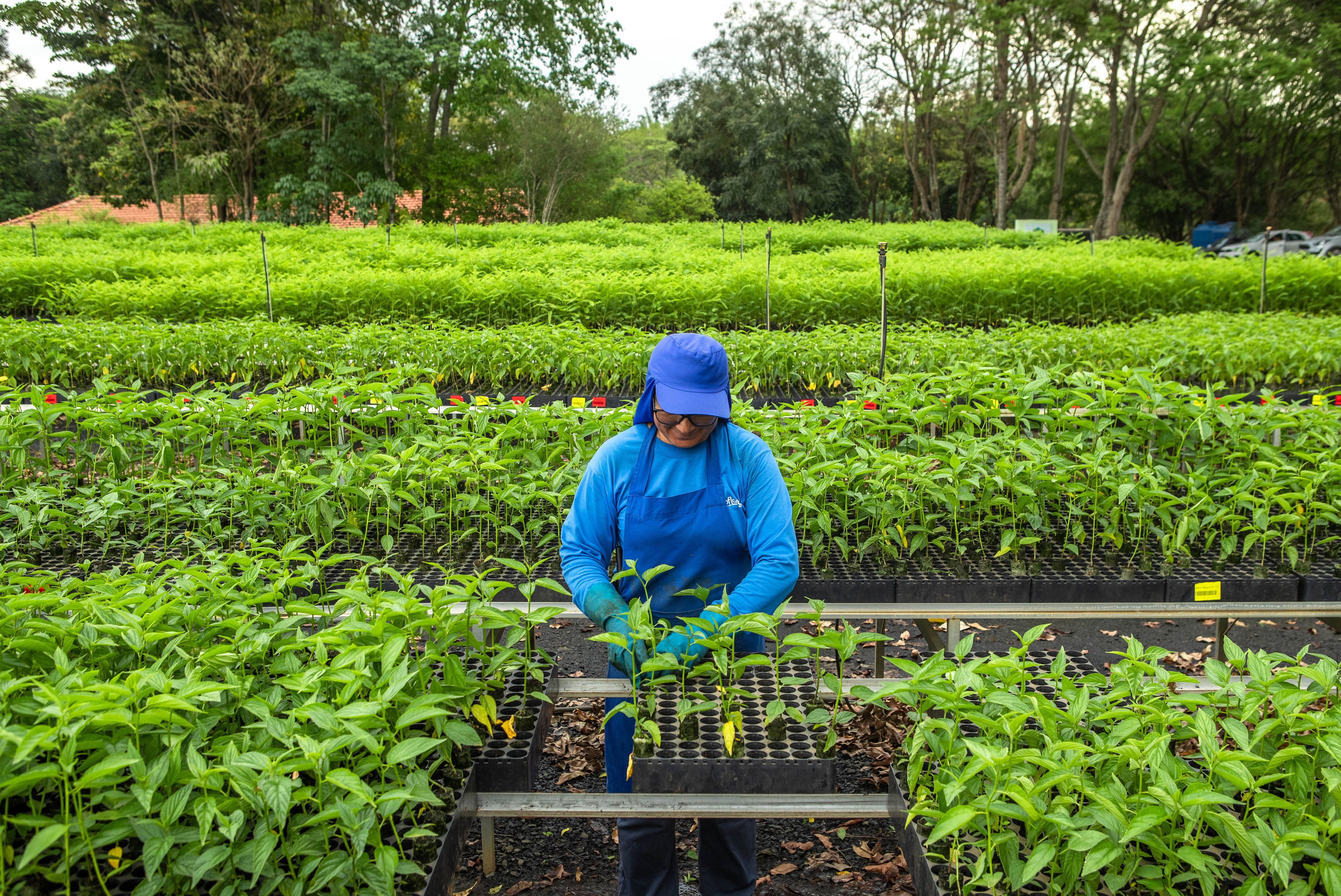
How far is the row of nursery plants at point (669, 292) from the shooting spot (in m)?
8.09

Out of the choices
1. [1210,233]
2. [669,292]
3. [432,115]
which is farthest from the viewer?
[1210,233]

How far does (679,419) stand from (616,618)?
0.49 metres

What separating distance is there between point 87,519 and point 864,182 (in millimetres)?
41256

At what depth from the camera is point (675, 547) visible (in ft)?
7.55

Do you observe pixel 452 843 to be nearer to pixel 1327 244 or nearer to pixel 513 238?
pixel 513 238

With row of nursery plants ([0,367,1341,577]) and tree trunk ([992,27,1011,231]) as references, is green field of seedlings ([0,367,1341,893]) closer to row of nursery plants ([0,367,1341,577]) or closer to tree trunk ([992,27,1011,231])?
row of nursery plants ([0,367,1341,577])

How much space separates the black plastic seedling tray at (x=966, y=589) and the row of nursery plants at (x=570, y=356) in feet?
9.42

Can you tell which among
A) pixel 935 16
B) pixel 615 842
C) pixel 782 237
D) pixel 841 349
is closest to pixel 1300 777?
pixel 615 842

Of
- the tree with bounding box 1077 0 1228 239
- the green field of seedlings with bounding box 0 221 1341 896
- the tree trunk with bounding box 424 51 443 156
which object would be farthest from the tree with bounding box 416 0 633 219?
the green field of seedlings with bounding box 0 221 1341 896

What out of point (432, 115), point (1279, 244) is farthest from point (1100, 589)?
point (1279, 244)

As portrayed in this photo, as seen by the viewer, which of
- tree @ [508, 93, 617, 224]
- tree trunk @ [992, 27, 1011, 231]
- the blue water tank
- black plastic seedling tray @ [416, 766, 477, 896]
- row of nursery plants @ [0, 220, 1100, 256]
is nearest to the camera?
black plastic seedling tray @ [416, 766, 477, 896]

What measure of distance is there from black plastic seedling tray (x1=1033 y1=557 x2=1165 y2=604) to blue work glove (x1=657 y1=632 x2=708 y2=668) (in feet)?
4.51

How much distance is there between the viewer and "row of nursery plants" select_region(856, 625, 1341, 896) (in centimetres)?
141

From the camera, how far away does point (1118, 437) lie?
11.6 ft
